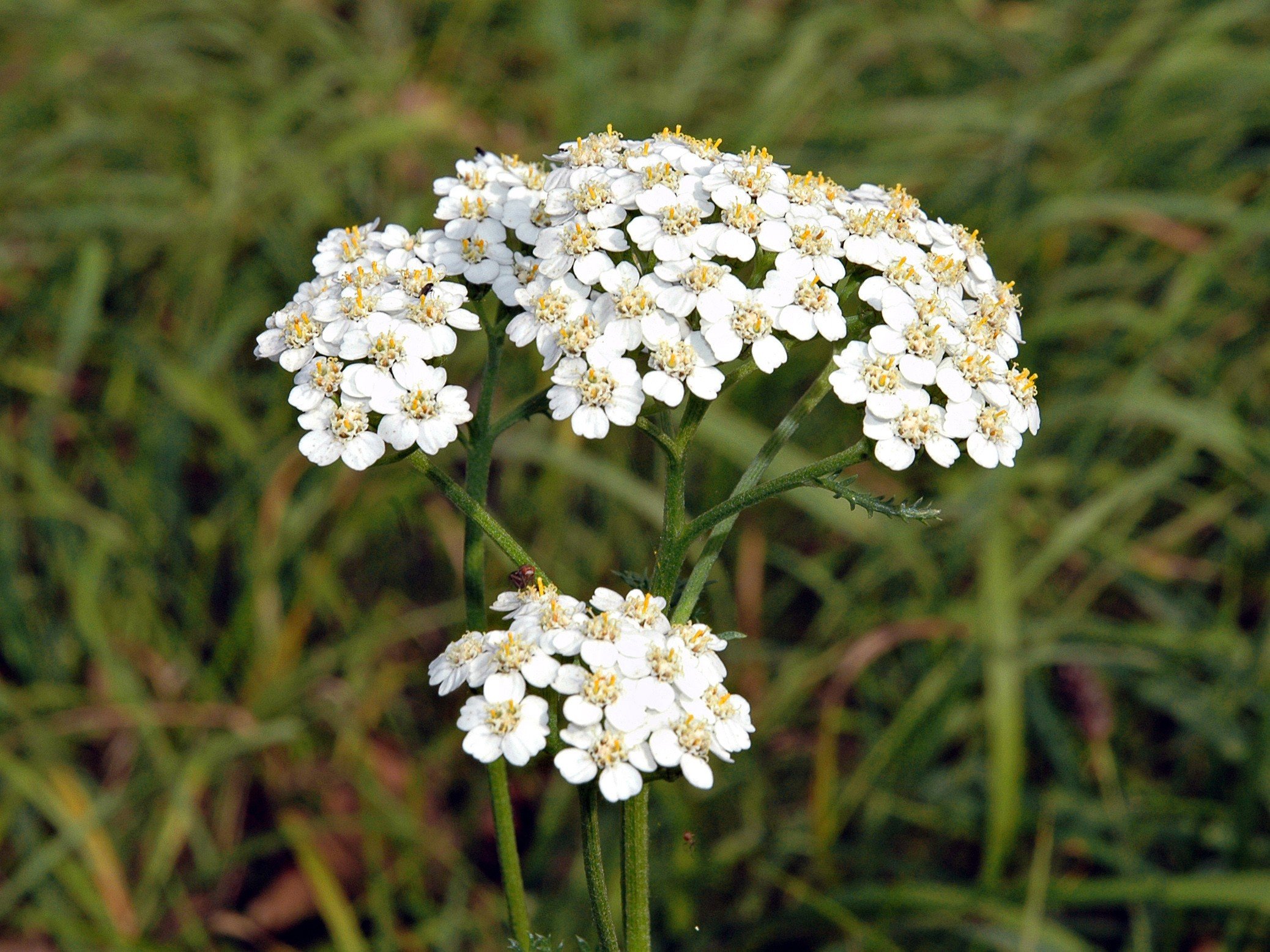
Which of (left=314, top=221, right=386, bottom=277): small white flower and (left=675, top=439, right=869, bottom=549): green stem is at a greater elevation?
(left=314, top=221, right=386, bottom=277): small white flower

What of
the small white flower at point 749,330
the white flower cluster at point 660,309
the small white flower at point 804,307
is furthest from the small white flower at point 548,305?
the small white flower at point 804,307

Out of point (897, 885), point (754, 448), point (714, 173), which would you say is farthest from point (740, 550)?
point (714, 173)

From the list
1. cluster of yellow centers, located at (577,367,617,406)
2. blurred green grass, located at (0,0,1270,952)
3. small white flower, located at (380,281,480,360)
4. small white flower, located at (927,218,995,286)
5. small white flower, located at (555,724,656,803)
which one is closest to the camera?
small white flower, located at (555,724,656,803)

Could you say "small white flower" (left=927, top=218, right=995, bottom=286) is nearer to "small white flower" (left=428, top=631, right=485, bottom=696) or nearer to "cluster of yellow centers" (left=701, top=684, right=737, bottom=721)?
"cluster of yellow centers" (left=701, top=684, right=737, bottom=721)

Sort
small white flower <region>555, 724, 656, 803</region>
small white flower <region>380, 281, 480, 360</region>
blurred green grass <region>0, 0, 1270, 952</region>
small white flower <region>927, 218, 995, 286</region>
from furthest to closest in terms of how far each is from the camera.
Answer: blurred green grass <region>0, 0, 1270, 952</region> < small white flower <region>927, 218, 995, 286</region> < small white flower <region>380, 281, 480, 360</region> < small white flower <region>555, 724, 656, 803</region>

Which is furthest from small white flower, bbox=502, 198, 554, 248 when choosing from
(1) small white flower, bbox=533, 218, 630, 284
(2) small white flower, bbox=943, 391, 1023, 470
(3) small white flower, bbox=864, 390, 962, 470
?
(2) small white flower, bbox=943, 391, 1023, 470

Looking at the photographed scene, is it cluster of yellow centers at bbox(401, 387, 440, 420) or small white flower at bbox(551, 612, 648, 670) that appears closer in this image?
small white flower at bbox(551, 612, 648, 670)

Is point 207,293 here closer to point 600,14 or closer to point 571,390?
point 600,14

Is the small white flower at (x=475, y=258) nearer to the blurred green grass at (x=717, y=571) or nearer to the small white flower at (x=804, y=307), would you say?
the small white flower at (x=804, y=307)
